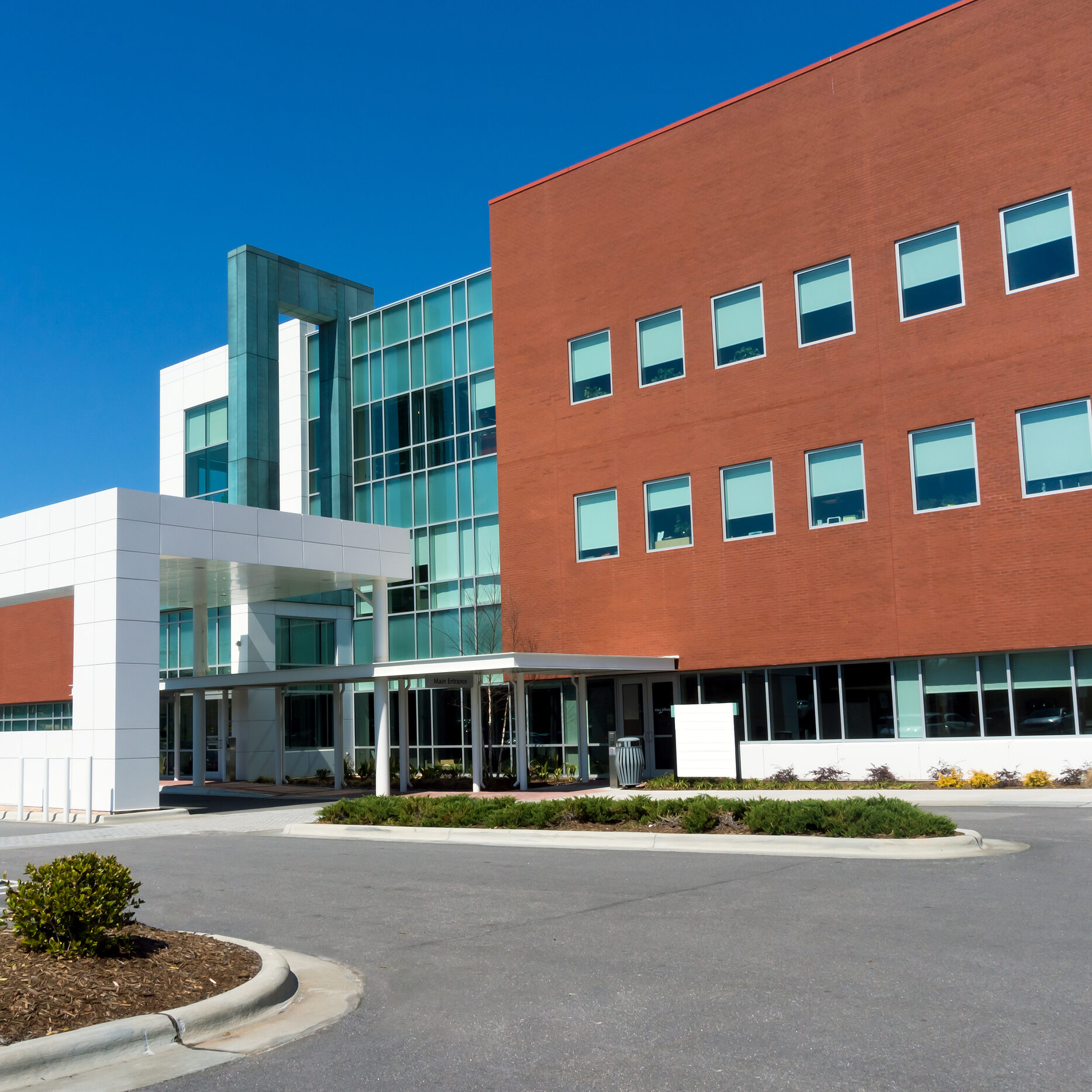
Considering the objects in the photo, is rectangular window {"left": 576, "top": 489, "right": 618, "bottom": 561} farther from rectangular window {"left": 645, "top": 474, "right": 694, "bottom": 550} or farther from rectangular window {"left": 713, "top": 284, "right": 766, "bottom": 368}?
rectangular window {"left": 713, "top": 284, "right": 766, "bottom": 368}

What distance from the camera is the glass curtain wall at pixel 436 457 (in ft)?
114

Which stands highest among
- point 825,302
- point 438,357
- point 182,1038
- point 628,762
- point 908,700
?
point 438,357

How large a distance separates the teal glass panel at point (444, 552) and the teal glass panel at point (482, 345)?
4.97m

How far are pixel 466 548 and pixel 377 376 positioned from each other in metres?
7.66

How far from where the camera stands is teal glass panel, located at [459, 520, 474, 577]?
35.1 m

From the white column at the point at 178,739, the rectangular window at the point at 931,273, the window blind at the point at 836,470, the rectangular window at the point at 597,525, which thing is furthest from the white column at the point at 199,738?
the rectangular window at the point at 931,273

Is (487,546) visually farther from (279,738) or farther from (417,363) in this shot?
(279,738)

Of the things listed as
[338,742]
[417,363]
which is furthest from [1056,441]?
[417,363]

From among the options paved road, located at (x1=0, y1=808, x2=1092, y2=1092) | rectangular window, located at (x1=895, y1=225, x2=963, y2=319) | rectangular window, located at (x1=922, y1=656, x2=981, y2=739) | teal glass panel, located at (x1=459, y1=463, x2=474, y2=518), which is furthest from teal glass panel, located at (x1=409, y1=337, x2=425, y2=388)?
paved road, located at (x1=0, y1=808, x2=1092, y2=1092)

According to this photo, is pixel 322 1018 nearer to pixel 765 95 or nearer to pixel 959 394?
pixel 959 394

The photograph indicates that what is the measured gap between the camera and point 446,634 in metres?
35.7

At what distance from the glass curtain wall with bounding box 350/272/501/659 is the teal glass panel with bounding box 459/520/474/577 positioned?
40 millimetres

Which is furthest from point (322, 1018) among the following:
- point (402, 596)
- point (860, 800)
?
point (402, 596)

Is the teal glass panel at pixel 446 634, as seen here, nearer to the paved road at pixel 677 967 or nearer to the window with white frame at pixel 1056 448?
the window with white frame at pixel 1056 448
